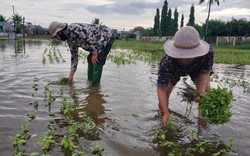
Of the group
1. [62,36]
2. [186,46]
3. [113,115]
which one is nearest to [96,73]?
[62,36]

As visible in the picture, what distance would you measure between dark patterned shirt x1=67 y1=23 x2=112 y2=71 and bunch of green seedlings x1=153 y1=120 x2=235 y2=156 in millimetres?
2433

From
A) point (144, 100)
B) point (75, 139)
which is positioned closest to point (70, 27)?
point (144, 100)

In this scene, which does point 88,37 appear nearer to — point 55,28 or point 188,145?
point 55,28

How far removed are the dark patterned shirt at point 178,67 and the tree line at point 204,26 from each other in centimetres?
3071

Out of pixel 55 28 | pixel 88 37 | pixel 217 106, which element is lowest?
pixel 217 106

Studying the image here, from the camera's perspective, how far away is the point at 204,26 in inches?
1917

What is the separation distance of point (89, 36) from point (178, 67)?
2320mm

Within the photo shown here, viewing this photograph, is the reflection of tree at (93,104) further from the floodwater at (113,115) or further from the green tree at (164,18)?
the green tree at (164,18)

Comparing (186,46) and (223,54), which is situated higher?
(186,46)

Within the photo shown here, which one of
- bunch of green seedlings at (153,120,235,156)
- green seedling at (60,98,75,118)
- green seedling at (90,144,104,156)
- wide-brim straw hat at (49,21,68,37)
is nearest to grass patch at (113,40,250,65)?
wide-brim straw hat at (49,21,68,37)

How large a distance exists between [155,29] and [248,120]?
64.5 m

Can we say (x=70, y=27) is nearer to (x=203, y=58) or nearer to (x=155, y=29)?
(x=203, y=58)

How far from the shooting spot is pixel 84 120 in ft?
11.7

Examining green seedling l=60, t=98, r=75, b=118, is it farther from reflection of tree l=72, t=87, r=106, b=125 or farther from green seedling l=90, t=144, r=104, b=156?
green seedling l=90, t=144, r=104, b=156
